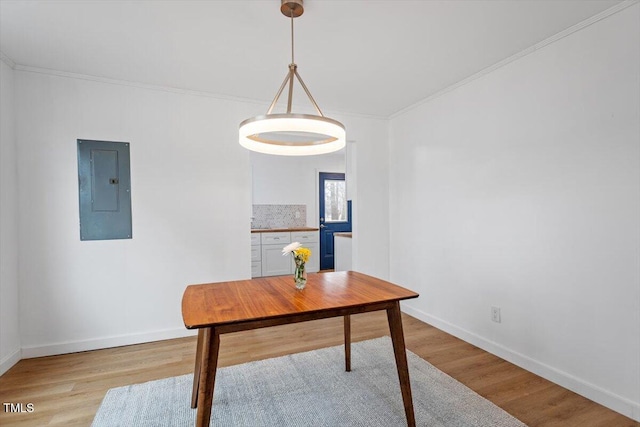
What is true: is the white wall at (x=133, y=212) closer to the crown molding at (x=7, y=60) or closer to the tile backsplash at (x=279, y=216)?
the crown molding at (x=7, y=60)

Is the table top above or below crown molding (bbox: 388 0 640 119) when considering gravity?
below

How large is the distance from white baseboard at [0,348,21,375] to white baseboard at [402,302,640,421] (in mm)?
3652

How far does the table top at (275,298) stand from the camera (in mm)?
1424

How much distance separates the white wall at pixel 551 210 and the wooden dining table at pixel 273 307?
120 centimetres

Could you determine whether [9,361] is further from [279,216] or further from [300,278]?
[279,216]

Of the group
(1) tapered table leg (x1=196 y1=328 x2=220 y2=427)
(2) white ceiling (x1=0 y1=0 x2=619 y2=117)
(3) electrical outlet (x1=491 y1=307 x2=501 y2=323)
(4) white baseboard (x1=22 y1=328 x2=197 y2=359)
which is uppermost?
(2) white ceiling (x1=0 y1=0 x2=619 y2=117)

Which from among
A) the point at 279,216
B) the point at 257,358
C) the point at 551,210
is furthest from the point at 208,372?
the point at 279,216

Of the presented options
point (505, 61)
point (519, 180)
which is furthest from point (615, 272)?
point (505, 61)

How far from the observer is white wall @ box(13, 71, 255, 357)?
262 centimetres

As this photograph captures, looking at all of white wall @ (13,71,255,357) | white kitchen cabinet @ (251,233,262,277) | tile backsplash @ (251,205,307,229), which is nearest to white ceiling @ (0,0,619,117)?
white wall @ (13,71,255,357)

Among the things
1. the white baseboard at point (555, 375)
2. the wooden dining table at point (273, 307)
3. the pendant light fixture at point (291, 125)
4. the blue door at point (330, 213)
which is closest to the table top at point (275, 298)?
the wooden dining table at point (273, 307)

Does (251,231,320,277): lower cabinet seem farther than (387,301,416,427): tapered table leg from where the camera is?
Yes

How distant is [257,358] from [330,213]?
161 inches

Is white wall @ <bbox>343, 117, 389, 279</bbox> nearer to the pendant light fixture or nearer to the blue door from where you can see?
the pendant light fixture
